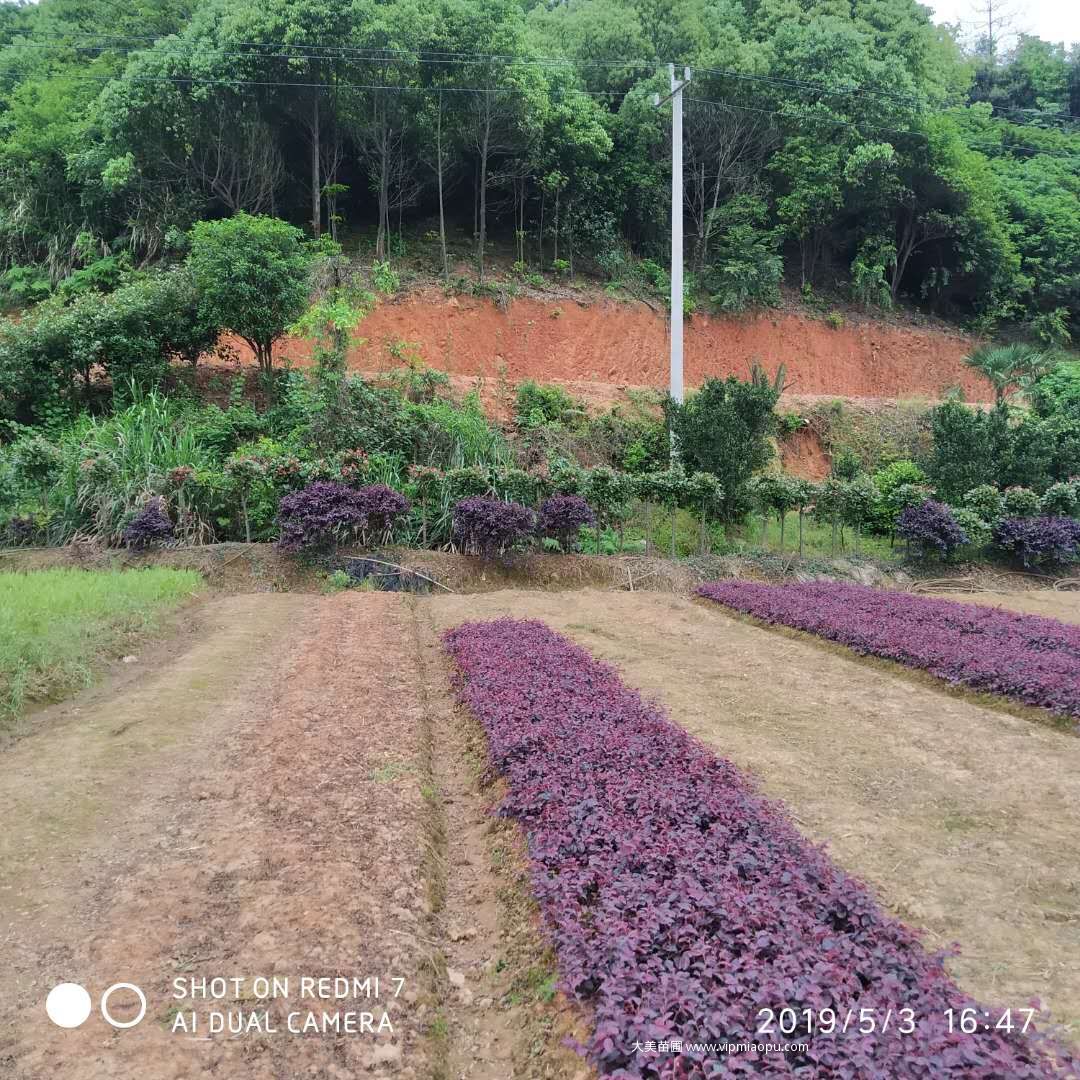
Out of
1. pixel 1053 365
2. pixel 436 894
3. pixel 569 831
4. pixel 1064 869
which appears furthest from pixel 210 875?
pixel 1053 365

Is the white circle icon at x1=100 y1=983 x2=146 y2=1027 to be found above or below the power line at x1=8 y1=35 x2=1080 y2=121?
below

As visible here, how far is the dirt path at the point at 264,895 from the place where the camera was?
8.11 ft

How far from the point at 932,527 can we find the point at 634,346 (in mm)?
12336

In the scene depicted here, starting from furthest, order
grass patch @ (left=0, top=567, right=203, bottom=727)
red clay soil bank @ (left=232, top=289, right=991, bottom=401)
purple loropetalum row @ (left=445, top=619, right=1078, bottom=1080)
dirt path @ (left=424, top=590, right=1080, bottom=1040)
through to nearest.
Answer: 1. red clay soil bank @ (left=232, top=289, right=991, bottom=401)
2. grass patch @ (left=0, top=567, right=203, bottom=727)
3. dirt path @ (left=424, top=590, right=1080, bottom=1040)
4. purple loropetalum row @ (left=445, top=619, right=1078, bottom=1080)

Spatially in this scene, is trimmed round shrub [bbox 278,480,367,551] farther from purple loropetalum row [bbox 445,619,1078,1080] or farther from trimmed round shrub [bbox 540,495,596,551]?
purple loropetalum row [bbox 445,619,1078,1080]

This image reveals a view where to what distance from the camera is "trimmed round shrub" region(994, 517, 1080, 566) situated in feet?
47.2

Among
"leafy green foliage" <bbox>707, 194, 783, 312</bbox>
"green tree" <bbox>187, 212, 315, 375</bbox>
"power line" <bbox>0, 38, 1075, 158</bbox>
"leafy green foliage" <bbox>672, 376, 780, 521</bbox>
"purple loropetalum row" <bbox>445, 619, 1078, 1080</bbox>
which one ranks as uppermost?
"power line" <bbox>0, 38, 1075, 158</bbox>

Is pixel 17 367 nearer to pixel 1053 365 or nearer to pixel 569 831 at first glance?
pixel 569 831

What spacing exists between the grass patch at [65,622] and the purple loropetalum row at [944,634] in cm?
747

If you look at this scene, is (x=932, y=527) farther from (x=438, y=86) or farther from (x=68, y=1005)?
(x=438, y=86)

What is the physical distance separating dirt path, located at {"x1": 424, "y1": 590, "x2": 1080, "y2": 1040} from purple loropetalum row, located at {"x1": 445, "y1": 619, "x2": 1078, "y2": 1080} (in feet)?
1.10

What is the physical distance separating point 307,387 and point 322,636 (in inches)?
357

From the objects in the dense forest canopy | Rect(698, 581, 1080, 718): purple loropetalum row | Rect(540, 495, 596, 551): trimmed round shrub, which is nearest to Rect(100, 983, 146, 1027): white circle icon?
Rect(698, 581, 1080, 718): purple loropetalum row

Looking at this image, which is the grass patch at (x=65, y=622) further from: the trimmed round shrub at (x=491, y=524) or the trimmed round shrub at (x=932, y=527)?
the trimmed round shrub at (x=932, y=527)
